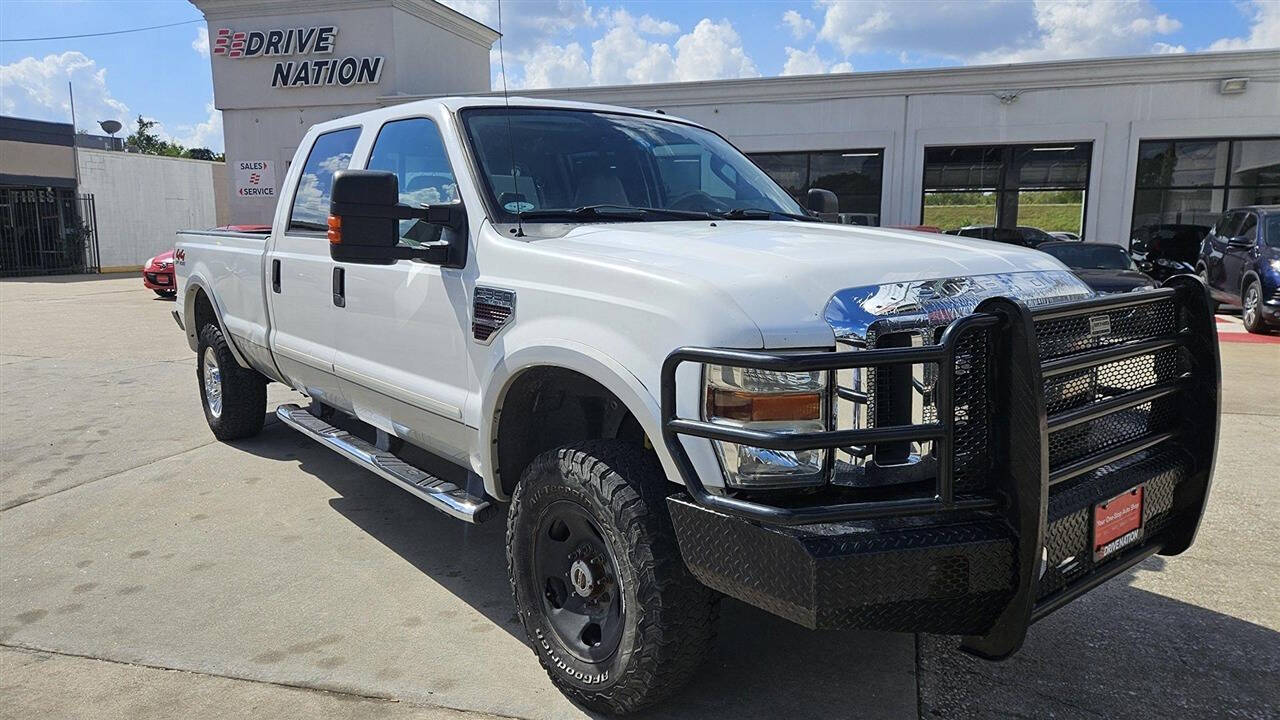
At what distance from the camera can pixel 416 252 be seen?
3.41 metres

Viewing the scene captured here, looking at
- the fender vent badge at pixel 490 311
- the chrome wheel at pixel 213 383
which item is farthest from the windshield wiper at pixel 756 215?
the chrome wheel at pixel 213 383

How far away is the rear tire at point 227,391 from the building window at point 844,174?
14.8 metres

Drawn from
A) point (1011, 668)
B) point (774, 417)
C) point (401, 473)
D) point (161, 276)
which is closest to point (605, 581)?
point (774, 417)

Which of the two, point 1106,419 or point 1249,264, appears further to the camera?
point 1249,264

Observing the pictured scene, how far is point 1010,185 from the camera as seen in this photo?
18.7 meters

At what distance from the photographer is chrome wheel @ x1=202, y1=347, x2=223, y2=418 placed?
6.14 metres

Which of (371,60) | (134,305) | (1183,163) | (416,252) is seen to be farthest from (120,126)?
(416,252)

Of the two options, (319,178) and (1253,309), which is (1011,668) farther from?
(1253,309)

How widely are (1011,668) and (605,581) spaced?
1489 millimetres

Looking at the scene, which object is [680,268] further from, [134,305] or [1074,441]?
[134,305]

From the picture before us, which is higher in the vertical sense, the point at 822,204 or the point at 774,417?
the point at 822,204

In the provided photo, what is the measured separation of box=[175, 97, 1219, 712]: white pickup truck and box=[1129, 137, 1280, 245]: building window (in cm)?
1727

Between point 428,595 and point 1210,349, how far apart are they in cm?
306

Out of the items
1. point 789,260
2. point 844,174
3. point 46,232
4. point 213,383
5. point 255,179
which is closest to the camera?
point 789,260
